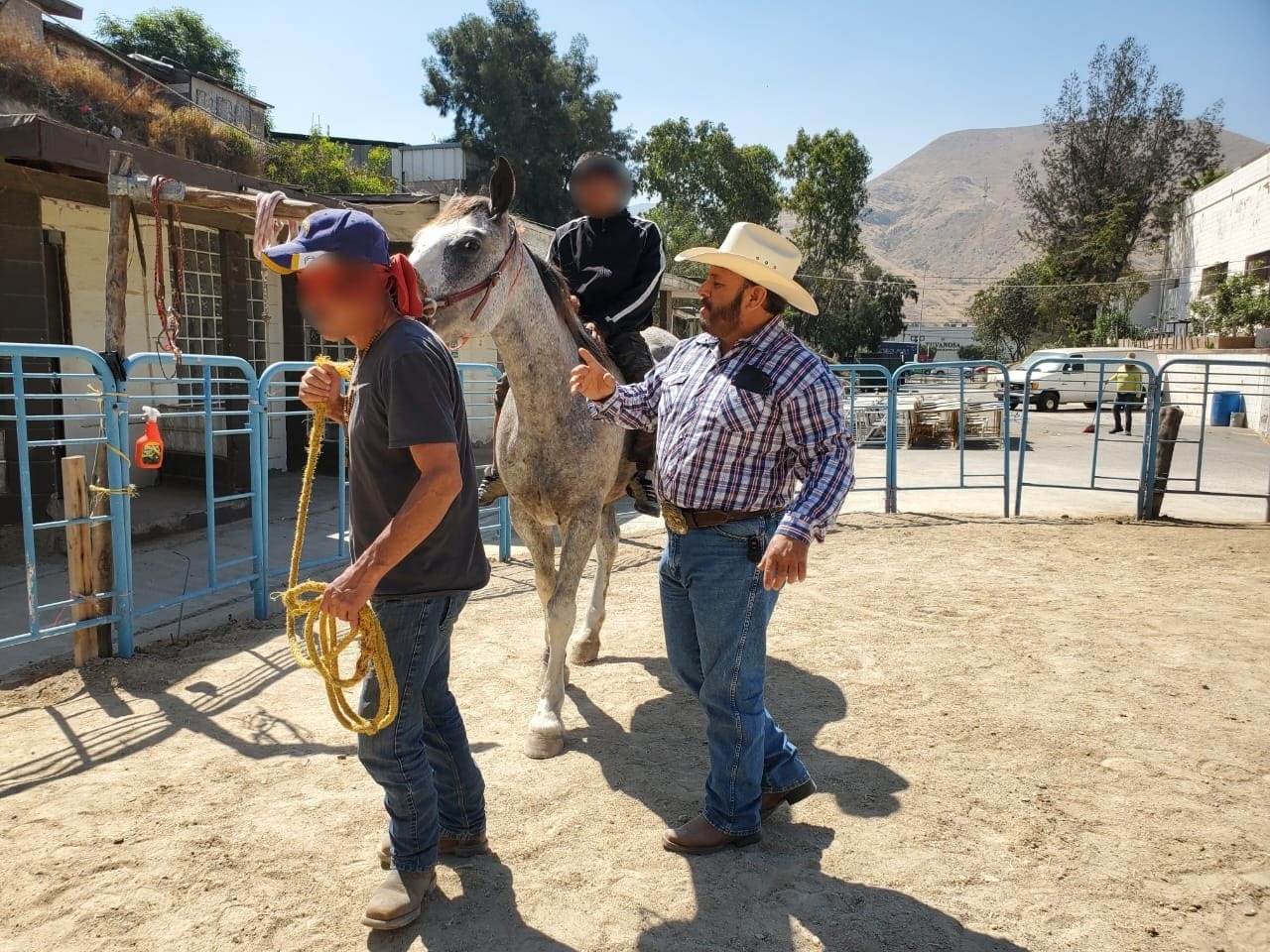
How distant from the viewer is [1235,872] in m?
2.67

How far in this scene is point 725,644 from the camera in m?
2.59

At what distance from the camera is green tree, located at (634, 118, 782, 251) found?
132 feet

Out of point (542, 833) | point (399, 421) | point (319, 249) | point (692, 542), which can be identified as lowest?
point (542, 833)

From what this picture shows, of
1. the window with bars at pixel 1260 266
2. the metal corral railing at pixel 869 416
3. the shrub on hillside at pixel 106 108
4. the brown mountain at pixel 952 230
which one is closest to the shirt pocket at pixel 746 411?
the metal corral railing at pixel 869 416

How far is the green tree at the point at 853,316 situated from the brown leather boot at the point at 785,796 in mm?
41385

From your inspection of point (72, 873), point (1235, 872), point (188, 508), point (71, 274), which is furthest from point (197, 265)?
point (1235, 872)

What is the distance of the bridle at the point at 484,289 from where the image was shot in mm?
3033

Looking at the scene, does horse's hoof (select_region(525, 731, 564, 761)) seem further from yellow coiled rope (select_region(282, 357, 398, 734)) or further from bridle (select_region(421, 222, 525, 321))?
bridle (select_region(421, 222, 525, 321))

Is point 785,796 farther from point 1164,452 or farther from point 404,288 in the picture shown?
point 1164,452

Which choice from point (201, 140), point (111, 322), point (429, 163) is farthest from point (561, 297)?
point (429, 163)

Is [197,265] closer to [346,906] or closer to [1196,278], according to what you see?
[346,906]

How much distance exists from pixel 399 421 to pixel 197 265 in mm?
9197

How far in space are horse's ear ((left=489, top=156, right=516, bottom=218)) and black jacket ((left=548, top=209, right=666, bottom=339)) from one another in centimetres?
95

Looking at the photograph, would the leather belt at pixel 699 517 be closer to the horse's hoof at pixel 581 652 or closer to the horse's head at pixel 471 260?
the horse's head at pixel 471 260
